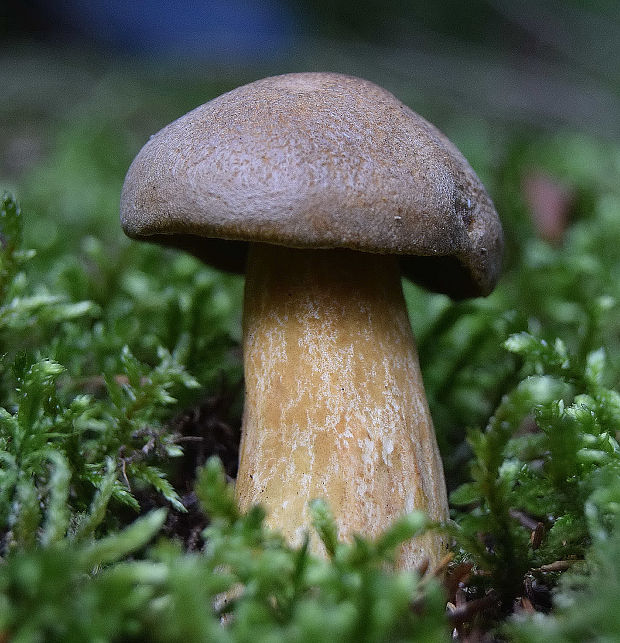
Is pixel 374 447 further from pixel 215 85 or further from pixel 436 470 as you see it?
pixel 215 85

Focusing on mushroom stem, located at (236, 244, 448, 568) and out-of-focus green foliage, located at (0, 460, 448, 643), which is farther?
mushroom stem, located at (236, 244, 448, 568)

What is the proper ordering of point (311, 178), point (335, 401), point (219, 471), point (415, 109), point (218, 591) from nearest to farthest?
point (218, 591) → point (219, 471) → point (311, 178) → point (335, 401) → point (415, 109)

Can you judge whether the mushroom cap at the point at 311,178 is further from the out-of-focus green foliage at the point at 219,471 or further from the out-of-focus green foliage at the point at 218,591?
the out-of-focus green foliage at the point at 218,591

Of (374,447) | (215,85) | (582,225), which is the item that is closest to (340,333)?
(374,447)

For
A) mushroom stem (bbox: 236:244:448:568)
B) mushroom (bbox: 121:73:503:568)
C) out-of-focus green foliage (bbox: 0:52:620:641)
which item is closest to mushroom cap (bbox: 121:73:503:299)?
mushroom (bbox: 121:73:503:568)

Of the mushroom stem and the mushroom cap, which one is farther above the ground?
the mushroom cap

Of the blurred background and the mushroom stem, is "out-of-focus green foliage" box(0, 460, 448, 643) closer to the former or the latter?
the mushroom stem

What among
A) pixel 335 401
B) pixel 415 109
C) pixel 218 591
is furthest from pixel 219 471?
pixel 415 109

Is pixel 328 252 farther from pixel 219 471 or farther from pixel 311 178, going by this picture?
pixel 219 471
